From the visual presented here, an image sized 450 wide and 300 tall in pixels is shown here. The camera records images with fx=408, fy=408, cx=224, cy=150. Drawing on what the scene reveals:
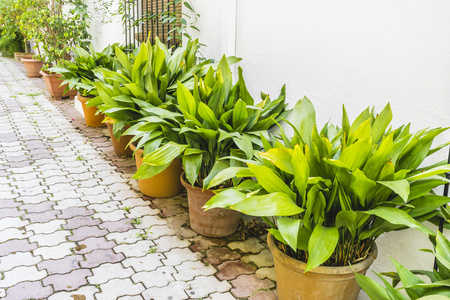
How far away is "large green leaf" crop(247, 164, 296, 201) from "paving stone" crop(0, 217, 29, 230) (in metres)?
2.05

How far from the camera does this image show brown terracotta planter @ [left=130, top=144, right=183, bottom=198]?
136 inches

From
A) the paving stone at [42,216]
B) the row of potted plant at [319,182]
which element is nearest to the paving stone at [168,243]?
the row of potted plant at [319,182]

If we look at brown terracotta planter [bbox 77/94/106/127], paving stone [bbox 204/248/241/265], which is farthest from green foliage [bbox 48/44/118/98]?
paving stone [bbox 204/248/241/265]

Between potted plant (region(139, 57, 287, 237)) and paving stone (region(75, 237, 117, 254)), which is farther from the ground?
potted plant (region(139, 57, 287, 237))

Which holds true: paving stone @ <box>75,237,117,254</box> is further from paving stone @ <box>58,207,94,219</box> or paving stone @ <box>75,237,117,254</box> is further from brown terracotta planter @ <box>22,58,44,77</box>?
brown terracotta planter @ <box>22,58,44,77</box>

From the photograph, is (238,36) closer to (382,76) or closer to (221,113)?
(221,113)

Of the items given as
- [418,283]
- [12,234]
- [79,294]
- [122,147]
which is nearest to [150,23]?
[122,147]

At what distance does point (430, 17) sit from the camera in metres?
1.87

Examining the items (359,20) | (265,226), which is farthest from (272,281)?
(359,20)

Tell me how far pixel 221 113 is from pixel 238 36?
2.88 feet

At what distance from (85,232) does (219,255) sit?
1.00 metres

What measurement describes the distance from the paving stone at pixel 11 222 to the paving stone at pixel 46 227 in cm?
8

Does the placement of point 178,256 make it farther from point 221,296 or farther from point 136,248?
point 221,296

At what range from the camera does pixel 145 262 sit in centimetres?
259
